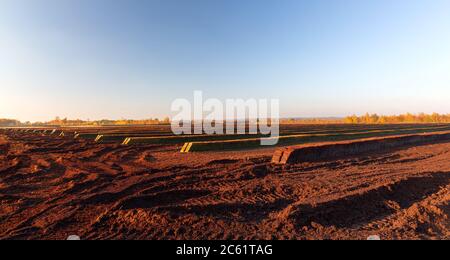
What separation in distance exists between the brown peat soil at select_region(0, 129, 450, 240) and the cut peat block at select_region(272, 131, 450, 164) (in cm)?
237

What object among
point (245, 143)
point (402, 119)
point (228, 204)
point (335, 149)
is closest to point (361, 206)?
point (228, 204)

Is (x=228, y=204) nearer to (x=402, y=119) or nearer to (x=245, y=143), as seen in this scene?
(x=245, y=143)

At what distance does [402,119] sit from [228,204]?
361 ft

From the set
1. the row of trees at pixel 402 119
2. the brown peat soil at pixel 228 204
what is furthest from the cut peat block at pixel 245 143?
the row of trees at pixel 402 119

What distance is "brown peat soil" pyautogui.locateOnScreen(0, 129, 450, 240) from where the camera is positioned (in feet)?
16.8

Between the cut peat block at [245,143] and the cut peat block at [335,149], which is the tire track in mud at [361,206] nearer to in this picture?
the cut peat block at [335,149]

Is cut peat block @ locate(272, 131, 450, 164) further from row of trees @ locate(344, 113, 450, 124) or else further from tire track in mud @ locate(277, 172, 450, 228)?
row of trees @ locate(344, 113, 450, 124)

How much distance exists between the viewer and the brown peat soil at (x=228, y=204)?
16.8ft

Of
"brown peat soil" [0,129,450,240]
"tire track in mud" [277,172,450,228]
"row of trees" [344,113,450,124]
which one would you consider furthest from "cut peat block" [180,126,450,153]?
"row of trees" [344,113,450,124]

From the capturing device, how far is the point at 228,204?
21.8 ft

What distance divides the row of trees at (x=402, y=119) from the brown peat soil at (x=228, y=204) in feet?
305

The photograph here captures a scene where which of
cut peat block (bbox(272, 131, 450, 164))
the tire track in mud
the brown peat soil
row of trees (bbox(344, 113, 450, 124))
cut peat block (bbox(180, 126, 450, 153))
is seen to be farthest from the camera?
row of trees (bbox(344, 113, 450, 124))

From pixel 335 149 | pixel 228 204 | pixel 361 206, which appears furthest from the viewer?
pixel 335 149

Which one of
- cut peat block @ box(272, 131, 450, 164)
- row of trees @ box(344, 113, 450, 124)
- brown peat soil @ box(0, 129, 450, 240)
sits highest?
row of trees @ box(344, 113, 450, 124)
